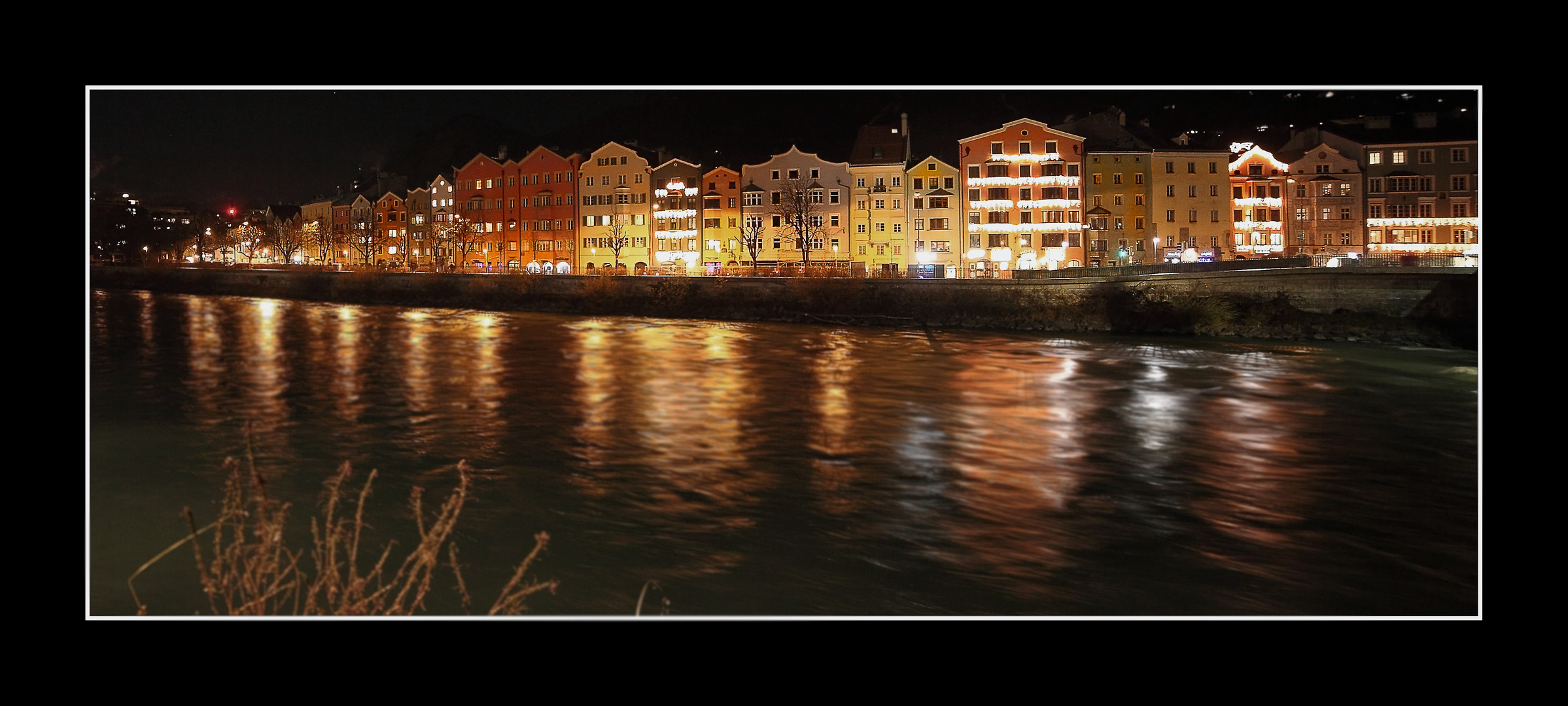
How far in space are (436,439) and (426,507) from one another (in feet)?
16.6

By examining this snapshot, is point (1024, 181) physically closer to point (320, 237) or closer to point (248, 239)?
point (320, 237)

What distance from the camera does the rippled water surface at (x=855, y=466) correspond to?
34.7 ft

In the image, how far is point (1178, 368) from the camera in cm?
2755

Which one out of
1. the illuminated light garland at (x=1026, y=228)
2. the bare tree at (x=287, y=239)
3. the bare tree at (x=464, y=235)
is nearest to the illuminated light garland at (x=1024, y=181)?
the illuminated light garland at (x=1026, y=228)

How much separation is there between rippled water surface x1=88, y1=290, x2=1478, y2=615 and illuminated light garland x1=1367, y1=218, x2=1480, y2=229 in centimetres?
1972

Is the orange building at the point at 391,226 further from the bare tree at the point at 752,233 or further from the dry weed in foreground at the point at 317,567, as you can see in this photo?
the dry weed in foreground at the point at 317,567

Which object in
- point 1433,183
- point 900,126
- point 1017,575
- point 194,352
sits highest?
point 900,126

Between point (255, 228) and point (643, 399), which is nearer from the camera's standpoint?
point (643, 399)

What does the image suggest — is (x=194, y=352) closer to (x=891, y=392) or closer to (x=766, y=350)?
(x=766, y=350)

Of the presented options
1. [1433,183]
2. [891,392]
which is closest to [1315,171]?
[1433,183]

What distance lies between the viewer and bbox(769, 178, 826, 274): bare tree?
167 feet

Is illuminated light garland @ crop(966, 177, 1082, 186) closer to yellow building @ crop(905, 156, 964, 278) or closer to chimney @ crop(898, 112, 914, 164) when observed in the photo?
yellow building @ crop(905, 156, 964, 278)

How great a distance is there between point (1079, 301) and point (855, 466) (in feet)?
70.0

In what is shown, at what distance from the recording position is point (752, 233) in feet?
173
